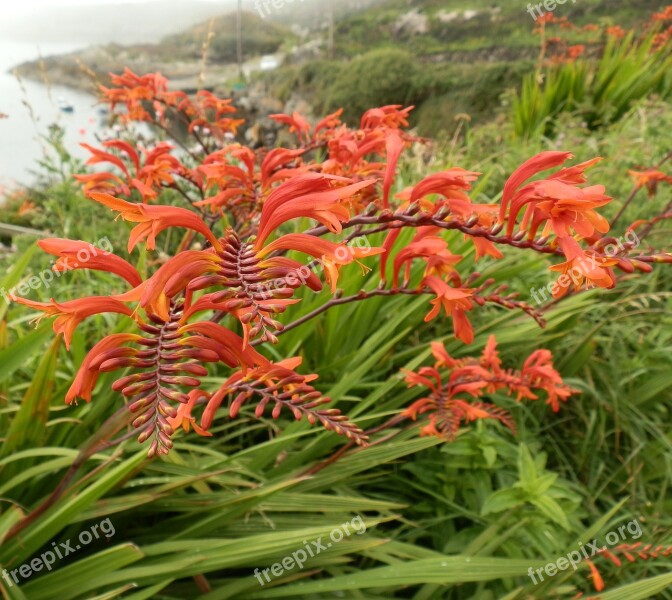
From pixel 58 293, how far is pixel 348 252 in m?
2.36

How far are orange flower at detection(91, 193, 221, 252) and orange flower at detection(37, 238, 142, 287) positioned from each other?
0.06 m

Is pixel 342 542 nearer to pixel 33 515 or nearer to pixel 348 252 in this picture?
pixel 33 515

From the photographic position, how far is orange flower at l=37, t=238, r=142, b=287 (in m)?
0.69

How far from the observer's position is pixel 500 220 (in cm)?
85

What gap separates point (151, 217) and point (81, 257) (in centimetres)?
11

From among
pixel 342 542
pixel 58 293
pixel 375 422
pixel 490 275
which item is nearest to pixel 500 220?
pixel 342 542

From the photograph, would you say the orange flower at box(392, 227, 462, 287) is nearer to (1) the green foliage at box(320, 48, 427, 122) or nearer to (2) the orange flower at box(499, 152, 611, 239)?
(2) the orange flower at box(499, 152, 611, 239)

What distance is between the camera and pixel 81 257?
693 millimetres

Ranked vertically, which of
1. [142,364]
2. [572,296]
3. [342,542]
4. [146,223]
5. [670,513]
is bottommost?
[670,513]

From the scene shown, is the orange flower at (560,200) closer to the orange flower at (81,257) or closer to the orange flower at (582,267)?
the orange flower at (582,267)

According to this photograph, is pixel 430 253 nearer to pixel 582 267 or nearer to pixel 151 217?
pixel 582 267

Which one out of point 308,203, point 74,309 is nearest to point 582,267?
point 308,203

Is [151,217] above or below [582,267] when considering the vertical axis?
above

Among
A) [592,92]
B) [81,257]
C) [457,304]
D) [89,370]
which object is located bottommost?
[592,92]
